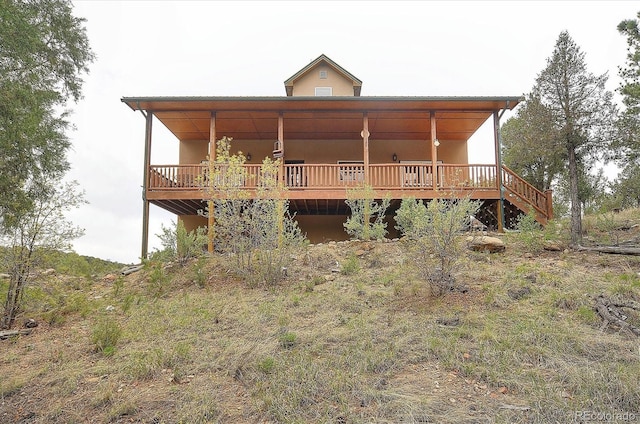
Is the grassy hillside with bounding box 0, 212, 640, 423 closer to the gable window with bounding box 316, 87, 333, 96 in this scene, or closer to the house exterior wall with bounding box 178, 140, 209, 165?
the house exterior wall with bounding box 178, 140, 209, 165

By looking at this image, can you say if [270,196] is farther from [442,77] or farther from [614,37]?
[442,77]

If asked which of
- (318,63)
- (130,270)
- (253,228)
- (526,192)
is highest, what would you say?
(318,63)

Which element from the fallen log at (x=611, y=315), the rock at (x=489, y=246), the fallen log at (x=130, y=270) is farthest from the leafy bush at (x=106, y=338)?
the rock at (x=489, y=246)

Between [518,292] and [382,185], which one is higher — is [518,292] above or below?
below

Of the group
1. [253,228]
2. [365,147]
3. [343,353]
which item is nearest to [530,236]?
[365,147]

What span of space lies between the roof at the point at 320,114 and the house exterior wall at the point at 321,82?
6.15 ft

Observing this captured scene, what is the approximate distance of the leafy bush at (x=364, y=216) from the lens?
10.2 meters

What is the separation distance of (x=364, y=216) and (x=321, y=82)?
290 inches

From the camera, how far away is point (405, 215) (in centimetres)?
833

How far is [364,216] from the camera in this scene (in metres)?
11.0

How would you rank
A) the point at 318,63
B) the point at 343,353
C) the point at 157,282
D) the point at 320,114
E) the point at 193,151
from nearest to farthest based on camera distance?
1. the point at 343,353
2. the point at 157,282
3. the point at 320,114
4. the point at 318,63
5. the point at 193,151

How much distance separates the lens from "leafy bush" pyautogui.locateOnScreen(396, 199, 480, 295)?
6.12 meters

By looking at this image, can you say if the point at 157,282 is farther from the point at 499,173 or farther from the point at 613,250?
the point at 499,173

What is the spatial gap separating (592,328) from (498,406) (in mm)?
2337
